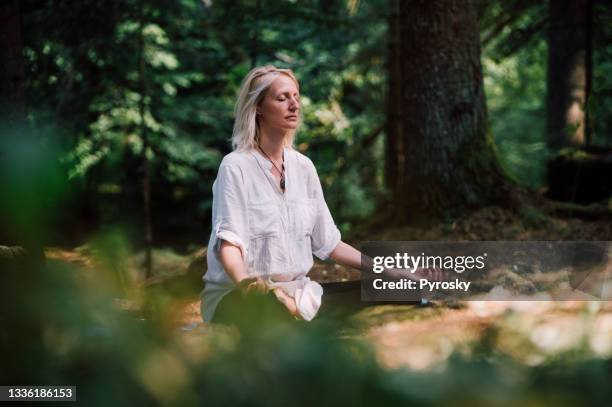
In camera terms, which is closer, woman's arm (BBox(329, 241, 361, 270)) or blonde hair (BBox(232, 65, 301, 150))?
blonde hair (BBox(232, 65, 301, 150))

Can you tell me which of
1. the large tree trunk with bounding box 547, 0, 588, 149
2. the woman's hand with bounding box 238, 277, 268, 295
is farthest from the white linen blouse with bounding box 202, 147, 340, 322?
the large tree trunk with bounding box 547, 0, 588, 149

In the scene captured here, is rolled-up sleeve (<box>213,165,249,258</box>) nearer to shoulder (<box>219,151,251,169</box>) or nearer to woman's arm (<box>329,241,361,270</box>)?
shoulder (<box>219,151,251,169</box>)

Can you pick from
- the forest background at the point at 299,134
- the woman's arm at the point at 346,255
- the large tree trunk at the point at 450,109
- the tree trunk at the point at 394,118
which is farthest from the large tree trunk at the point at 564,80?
the woman's arm at the point at 346,255

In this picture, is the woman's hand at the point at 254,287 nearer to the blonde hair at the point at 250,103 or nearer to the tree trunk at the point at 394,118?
the blonde hair at the point at 250,103

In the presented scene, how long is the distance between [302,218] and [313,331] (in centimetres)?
207

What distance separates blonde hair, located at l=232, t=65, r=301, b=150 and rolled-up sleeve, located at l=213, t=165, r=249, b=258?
0.23 meters

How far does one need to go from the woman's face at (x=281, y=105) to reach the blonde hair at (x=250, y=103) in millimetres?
32

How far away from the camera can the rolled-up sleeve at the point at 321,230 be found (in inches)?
123

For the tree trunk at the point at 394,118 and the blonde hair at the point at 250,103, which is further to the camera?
the tree trunk at the point at 394,118

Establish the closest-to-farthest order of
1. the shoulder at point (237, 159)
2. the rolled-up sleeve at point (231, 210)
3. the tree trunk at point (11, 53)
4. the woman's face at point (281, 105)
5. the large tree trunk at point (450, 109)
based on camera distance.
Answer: the rolled-up sleeve at point (231, 210) < the shoulder at point (237, 159) < the woman's face at point (281, 105) < the tree trunk at point (11, 53) < the large tree trunk at point (450, 109)

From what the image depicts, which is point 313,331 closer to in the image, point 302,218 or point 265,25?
point 302,218

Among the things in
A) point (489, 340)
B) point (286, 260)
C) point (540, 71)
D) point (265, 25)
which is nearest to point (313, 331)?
point (489, 340)

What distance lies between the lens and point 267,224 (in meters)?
2.85

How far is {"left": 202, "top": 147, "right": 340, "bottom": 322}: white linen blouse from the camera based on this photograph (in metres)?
2.71
